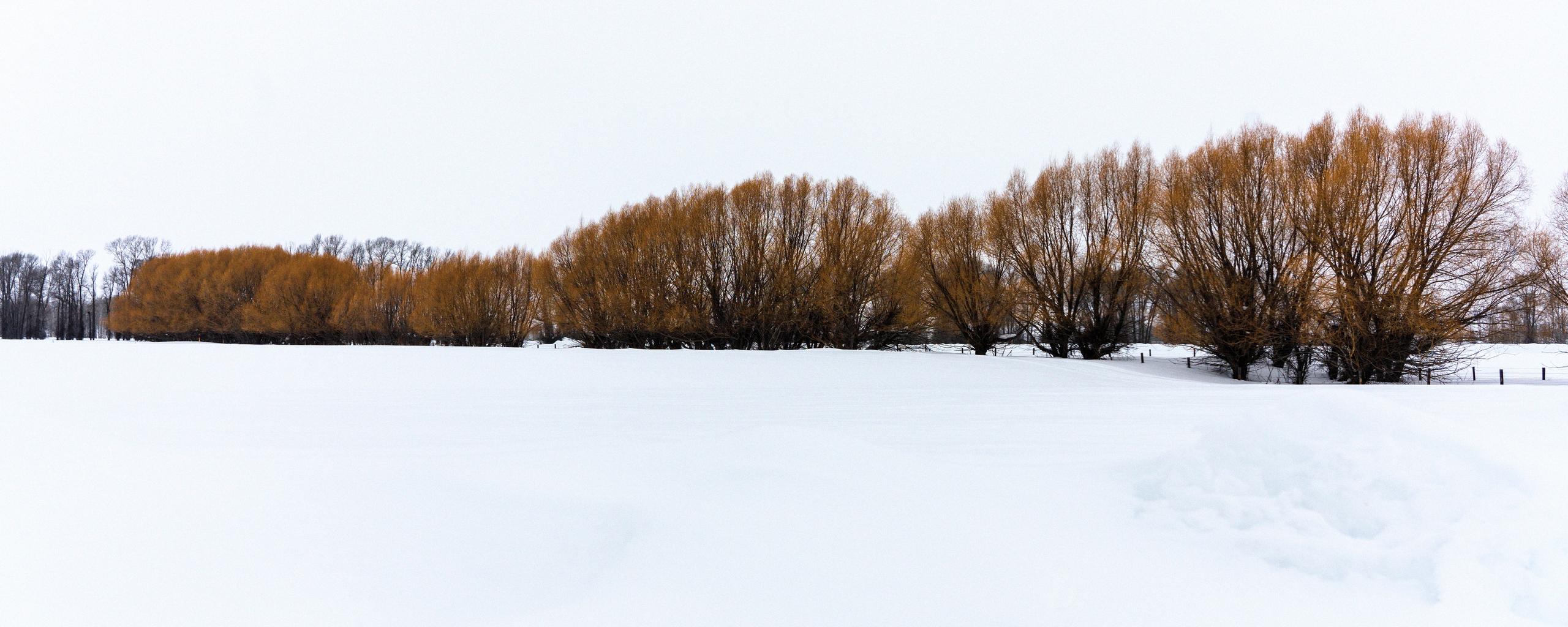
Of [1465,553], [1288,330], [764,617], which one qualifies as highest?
[1288,330]

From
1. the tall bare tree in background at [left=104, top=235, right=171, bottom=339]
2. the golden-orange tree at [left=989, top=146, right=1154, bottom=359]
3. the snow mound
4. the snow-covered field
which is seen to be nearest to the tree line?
the golden-orange tree at [left=989, top=146, right=1154, bottom=359]

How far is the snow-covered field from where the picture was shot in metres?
2.59

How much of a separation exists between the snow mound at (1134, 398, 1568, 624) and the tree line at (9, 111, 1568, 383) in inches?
596

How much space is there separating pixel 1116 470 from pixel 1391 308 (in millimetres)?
16190

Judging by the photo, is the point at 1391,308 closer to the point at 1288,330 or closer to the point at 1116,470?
the point at 1288,330

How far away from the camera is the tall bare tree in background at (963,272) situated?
828 inches

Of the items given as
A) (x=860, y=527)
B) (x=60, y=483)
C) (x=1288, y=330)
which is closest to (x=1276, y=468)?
(x=860, y=527)

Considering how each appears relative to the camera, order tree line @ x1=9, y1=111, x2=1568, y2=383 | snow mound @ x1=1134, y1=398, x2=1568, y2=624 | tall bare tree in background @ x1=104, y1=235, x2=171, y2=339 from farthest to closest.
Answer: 1. tall bare tree in background @ x1=104, y1=235, x2=171, y2=339
2. tree line @ x1=9, y1=111, x2=1568, y2=383
3. snow mound @ x1=1134, y1=398, x2=1568, y2=624

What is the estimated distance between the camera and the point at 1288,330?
15.8 m

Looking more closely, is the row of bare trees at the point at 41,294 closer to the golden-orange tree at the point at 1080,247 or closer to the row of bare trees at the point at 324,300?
the row of bare trees at the point at 324,300

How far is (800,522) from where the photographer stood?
11.1 feet

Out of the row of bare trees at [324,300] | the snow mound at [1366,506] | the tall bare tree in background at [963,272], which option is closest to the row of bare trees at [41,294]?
the row of bare trees at [324,300]

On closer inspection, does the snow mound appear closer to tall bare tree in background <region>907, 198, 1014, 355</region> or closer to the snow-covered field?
the snow-covered field

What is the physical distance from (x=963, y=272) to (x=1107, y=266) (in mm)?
4736
